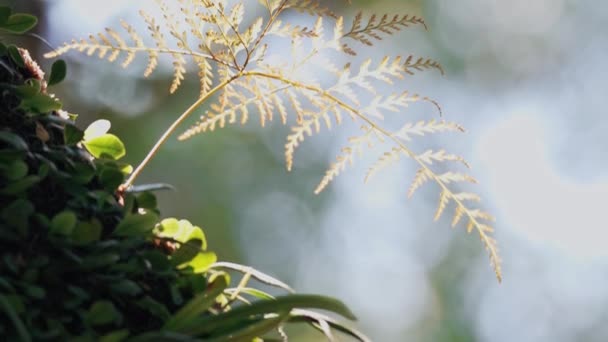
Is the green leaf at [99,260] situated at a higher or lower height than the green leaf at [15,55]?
lower

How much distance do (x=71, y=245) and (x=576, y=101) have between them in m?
5.45

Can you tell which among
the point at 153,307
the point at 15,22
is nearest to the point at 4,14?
the point at 15,22

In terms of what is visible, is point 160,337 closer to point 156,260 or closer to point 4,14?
point 156,260

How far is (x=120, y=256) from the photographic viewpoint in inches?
15.3

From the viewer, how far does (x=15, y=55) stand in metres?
0.45

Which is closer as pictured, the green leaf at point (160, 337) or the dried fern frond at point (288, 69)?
the green leaf at point (160, 337)

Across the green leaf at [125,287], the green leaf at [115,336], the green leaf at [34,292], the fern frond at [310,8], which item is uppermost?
the fern frond at [310,8]

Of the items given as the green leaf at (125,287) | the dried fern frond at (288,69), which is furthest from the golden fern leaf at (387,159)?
the green leaf at (125,287)

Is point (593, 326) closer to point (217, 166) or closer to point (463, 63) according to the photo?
point (463, 63)

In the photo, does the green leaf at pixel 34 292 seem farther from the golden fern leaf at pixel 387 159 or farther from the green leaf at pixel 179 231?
the golden fern leaf at pixel 387 159

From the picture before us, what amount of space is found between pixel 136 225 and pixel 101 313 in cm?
6

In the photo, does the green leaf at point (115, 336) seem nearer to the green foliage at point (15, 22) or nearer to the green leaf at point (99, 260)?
the green leaf at point (99, 260)

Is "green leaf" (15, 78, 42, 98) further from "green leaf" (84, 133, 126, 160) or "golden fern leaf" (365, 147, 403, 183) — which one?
"golden fern leaf" (365, 147, 403, 183)

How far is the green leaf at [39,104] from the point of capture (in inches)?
16.5
